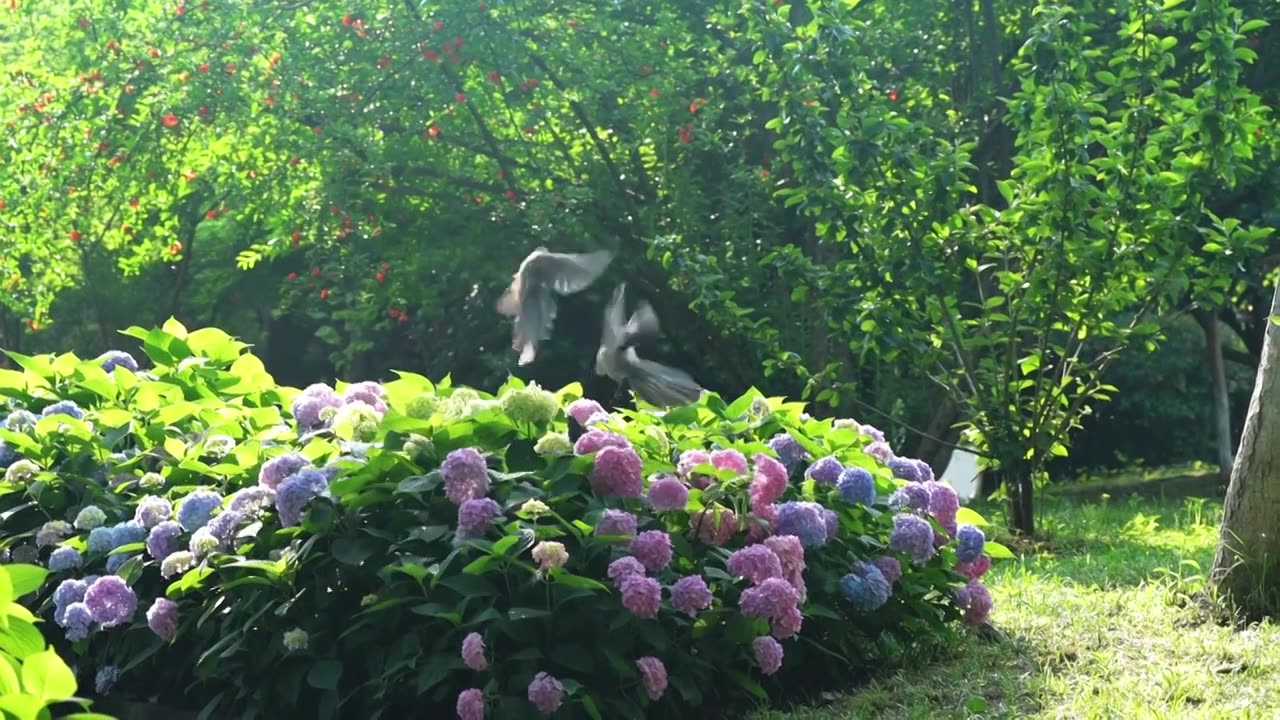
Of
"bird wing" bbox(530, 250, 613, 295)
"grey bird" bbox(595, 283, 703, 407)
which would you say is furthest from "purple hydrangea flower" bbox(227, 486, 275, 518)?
"bird wing" bbox(530, 250, 613, 295)

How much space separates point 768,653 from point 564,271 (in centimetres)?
430

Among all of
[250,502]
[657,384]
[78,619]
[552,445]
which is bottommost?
[657,384]

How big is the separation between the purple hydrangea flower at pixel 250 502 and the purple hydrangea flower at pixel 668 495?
38.9 inches

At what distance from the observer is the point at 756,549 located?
3.68 metres

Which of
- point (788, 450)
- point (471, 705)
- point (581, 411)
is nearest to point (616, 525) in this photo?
point (471, 705)

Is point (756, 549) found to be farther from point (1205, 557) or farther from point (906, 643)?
point (1205, 557)

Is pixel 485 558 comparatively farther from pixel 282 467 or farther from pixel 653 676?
pixel 282 467

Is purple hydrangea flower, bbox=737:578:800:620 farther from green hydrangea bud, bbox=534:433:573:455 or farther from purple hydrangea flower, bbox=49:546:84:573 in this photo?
purple hydrangea flower, bbox=49:546:84:573

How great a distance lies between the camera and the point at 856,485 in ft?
13.4

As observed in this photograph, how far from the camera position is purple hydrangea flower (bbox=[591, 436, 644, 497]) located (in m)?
3.71

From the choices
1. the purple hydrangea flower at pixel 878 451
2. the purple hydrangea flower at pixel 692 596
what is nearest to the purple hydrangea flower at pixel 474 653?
the purple hydrangea flower at pixel 692 596

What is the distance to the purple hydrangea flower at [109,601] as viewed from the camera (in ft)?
12.4

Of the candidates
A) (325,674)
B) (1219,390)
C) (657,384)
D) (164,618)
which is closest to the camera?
(325,674)

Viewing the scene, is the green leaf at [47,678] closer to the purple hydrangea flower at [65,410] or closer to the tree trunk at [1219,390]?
the purple hydrangea flower at [65,410]
